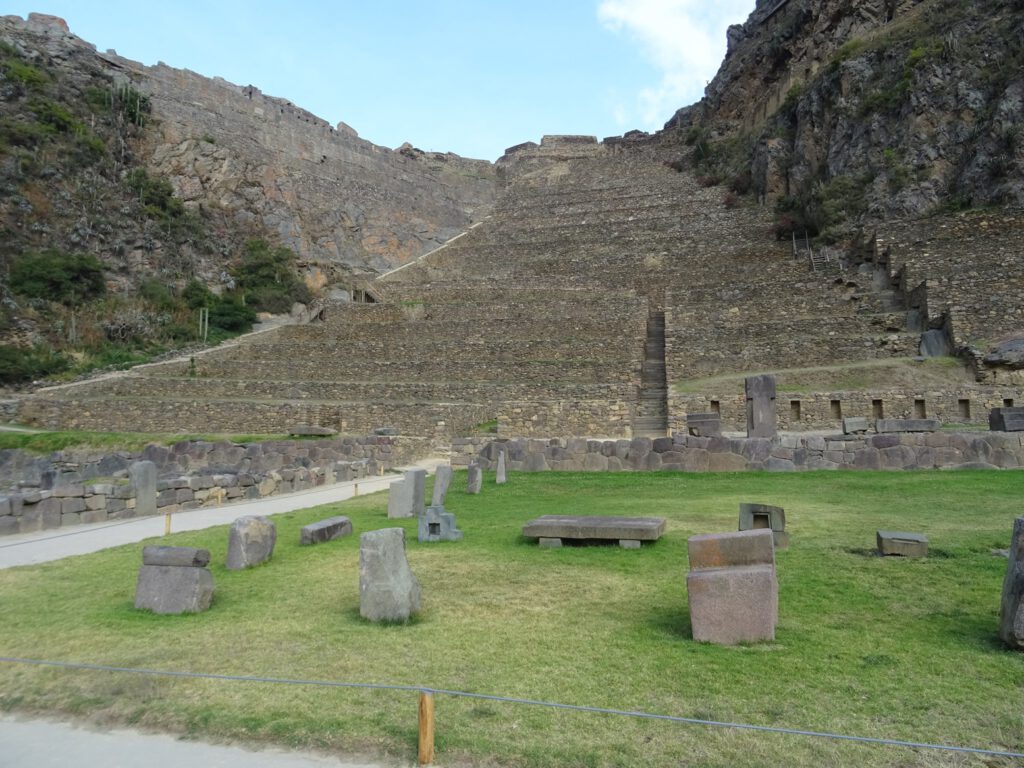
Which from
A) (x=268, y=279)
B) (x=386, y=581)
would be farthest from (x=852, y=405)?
(x=268, y=279)

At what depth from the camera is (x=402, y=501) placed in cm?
1230

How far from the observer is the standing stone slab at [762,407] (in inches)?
754

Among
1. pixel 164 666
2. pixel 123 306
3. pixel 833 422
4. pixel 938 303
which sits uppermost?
pixel 123 306

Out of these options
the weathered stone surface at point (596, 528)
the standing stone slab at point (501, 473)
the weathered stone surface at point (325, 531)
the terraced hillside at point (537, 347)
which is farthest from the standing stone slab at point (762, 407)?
the weathered stone surface at point (325, 531)

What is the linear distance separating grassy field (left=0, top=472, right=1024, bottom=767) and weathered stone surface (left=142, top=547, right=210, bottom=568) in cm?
51

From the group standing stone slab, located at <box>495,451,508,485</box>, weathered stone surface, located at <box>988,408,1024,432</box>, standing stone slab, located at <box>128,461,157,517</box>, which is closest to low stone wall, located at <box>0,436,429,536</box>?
standing stone slab, located at <box>128,461,157,517</box>

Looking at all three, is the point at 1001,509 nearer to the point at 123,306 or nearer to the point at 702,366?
the point at 702,366

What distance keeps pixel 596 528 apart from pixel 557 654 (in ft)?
12.7

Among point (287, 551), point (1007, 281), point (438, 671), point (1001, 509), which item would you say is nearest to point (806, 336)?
point (1007, 281)

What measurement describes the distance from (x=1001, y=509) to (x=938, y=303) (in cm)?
1894

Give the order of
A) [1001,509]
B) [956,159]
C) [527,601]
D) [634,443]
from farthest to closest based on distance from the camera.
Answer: [956,159], [634,443], [1001,509], [527,601]

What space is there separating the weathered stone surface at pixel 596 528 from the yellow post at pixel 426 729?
524 centimetres

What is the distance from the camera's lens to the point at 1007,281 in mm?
26109

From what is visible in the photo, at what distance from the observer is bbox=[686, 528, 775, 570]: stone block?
5730 mm
